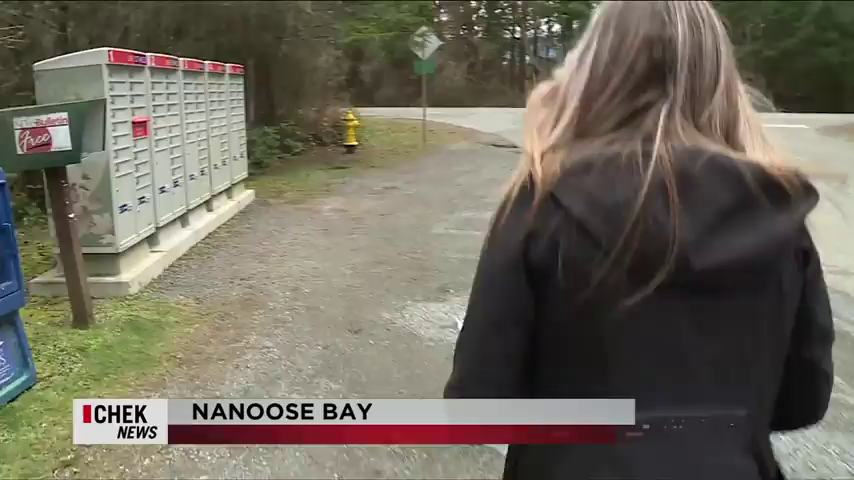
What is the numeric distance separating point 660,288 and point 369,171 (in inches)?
320

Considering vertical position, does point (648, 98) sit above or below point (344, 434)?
above

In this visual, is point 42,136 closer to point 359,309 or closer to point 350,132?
point 359,309

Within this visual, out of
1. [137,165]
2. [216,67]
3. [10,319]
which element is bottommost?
[10,319]

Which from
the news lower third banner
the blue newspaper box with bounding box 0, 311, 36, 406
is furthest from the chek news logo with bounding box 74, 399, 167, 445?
the blue newspaper box with bounding box 0, 311, 36, 406

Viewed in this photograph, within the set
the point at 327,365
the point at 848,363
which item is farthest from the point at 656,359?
the point at 327,365

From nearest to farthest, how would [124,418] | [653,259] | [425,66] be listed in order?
1. [653,259]
2. [124,418]
3. [425,66]

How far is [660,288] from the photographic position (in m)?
1.02

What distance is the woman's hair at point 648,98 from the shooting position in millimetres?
1013

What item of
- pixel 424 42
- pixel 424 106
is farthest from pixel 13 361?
pixel 424 106

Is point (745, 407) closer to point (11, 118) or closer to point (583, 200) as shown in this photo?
point (583, 200)

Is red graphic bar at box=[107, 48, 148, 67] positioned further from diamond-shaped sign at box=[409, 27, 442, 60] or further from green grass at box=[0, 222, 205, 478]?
diamond-shaped sign at box=[409, 27, 442, 60]

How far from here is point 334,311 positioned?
4.10 metres

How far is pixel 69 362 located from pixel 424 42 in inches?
87.0

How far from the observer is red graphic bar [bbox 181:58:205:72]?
5668mm
